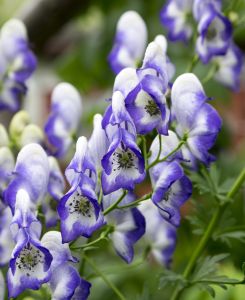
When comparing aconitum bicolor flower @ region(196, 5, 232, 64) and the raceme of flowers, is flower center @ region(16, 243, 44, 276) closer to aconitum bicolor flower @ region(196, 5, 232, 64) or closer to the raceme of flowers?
the raceme of flowers

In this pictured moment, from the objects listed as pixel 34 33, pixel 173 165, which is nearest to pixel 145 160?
pixel 173 165

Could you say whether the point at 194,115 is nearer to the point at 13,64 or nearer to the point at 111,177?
the point at 111,177

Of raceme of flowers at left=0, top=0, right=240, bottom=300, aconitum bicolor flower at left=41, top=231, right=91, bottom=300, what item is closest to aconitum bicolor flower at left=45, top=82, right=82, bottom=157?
raceme of flowers at left=0, top=0, right=240, bottom=300

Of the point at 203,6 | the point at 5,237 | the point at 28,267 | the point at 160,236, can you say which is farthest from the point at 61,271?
the point at 203,6

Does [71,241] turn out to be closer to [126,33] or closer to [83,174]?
[83,174]

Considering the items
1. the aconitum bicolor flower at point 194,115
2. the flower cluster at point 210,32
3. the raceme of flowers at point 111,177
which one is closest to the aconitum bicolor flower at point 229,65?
the flower cluster at point 210,32

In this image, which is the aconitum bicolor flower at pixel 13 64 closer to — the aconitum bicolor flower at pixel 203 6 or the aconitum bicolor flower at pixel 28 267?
the aconitum bicolor flower at pixel 203 6
